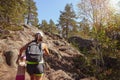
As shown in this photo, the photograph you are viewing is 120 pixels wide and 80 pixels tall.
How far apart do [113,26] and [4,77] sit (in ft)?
60.9

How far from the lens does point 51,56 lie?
2514 centimetres

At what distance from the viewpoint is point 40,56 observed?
7758mm

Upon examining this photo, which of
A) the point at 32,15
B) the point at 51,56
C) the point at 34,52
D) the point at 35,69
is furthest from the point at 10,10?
the point at 32,15

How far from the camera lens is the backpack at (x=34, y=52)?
7.66 meters

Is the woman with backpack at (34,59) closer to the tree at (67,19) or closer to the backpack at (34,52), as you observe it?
the backpack at (34,52)

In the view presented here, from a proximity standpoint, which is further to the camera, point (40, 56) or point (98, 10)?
point (98, 10)

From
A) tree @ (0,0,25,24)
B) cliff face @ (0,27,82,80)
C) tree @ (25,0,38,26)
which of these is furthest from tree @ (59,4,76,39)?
tree @ (0,0,25,24)

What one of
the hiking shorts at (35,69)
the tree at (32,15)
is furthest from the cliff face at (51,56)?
the tree at (32,15)

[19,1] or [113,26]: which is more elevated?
[19,1]

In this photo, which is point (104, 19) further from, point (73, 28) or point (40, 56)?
point (73, 28)

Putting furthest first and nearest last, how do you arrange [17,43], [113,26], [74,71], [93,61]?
[113,26], [93,61], [74,71], [17,43]

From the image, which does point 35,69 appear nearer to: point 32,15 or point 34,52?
point 34,52

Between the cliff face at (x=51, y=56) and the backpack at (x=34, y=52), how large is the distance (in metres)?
9.21

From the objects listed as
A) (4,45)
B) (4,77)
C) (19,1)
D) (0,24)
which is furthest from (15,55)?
(19,1)
